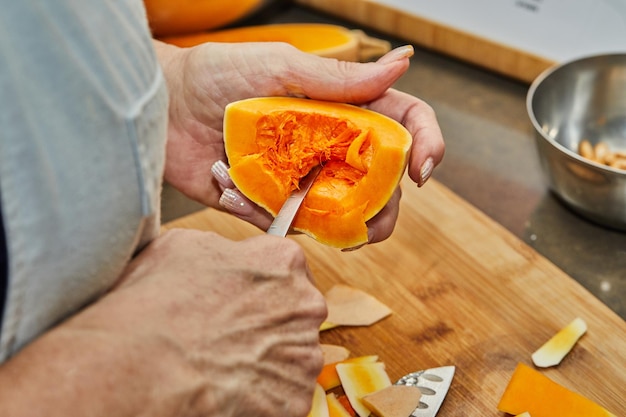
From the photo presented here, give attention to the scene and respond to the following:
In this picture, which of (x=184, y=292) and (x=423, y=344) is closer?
(x=184, y=292)

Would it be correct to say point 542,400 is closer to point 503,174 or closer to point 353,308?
point 353,308

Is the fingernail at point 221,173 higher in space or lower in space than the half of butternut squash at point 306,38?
higher

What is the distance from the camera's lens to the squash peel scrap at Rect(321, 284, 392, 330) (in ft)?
3.25

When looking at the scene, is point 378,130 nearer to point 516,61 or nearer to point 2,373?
point 2,373

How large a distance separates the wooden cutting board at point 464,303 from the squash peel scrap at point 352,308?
0.01 metres

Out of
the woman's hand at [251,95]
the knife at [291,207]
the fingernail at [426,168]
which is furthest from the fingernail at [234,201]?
the fingernail at [426,168]

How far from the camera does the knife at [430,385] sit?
0.87m

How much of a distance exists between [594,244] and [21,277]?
1.03 m

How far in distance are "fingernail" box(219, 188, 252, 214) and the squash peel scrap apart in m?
0.19

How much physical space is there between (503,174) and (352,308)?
560 mm

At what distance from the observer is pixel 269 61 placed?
3.19 feet

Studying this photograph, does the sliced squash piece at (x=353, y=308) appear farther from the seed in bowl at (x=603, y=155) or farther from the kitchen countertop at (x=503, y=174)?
the seed in bowl at (x=603, y=155)

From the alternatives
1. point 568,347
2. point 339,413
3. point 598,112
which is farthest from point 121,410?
point 598,112

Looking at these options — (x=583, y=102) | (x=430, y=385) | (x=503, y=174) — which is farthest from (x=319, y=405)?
(x=583, y=102)
